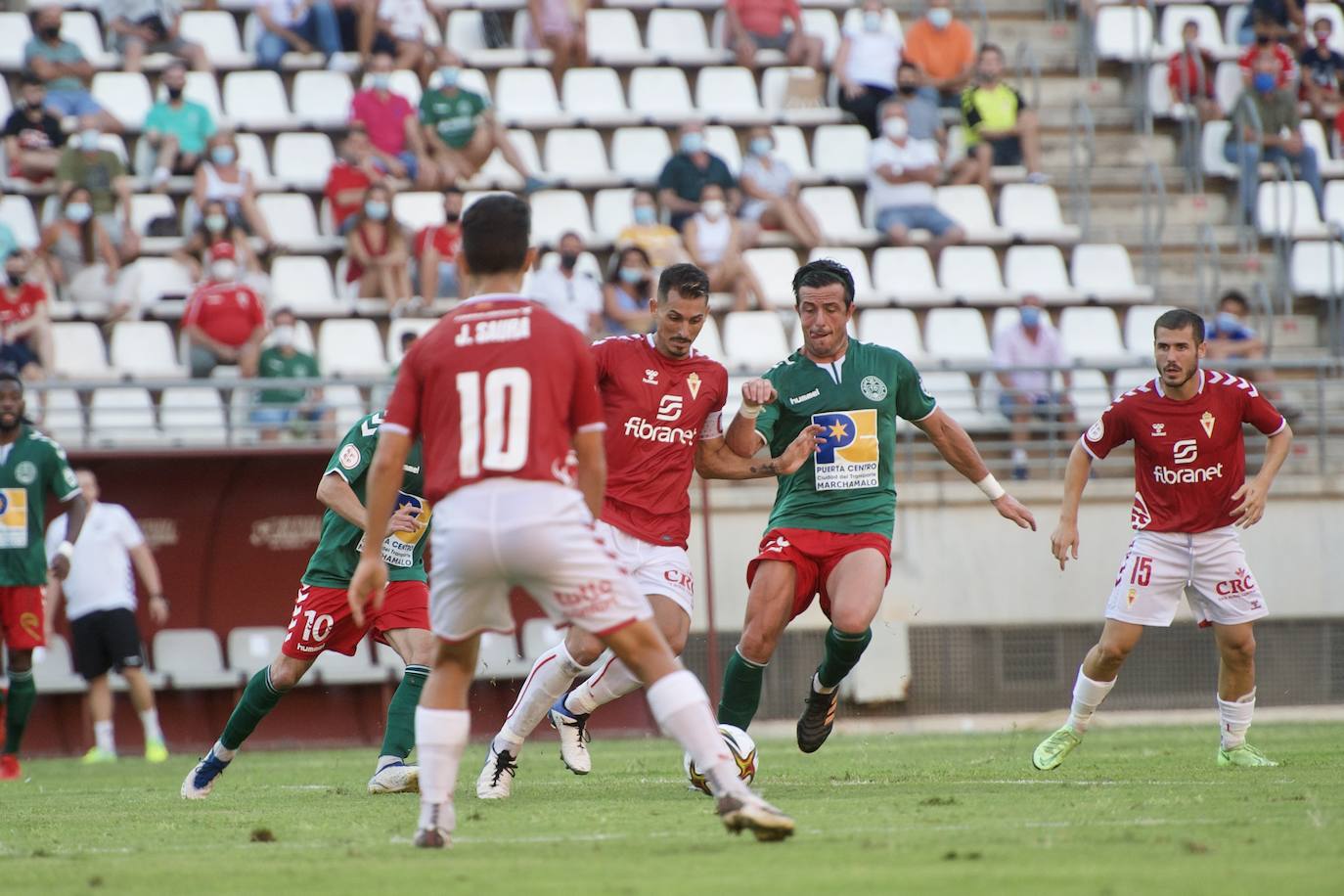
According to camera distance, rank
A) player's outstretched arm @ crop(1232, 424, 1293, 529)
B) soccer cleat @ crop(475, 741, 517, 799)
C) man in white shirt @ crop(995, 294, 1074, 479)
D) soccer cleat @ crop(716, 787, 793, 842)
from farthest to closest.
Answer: man in white shirt @ crop(995, 294, 1074, 479) < player's outstretched arm @ crop(1232, 424, 1293, 529) < soccer cleat @ crop(475, 741, 517, 799) < soccer cleat @ crop(716, 787, 793, 842)

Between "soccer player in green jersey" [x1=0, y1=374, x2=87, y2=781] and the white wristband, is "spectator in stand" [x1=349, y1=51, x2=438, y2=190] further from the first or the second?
the white wristband

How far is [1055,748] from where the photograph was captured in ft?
34.1

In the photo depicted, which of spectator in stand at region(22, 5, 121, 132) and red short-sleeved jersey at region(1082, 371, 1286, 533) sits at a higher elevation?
spectator in stand at region(22, 5, 121, 132)

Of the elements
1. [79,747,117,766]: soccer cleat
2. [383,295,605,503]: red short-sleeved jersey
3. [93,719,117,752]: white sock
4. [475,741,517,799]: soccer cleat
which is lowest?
[79,747,117,766]: soccer cleat

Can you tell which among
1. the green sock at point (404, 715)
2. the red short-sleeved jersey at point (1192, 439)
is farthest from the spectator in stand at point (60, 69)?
the red short-sleeved jersey at point (1192, 439)

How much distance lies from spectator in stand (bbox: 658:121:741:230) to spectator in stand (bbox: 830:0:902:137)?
2736 mm

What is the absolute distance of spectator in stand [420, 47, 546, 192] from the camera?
20641 millimetres

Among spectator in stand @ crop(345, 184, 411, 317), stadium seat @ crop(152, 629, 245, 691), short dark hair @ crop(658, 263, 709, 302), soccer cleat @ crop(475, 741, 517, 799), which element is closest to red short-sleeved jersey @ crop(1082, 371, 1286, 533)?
short dark hair @ crop(658, 263, 709, 302)

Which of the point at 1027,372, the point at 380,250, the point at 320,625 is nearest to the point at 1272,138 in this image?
the point at 1027,372

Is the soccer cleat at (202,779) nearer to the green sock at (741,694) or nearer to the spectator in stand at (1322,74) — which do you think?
the green sock at (741,694)

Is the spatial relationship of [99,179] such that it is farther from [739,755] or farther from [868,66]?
[739,755]

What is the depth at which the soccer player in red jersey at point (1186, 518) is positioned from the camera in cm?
1041

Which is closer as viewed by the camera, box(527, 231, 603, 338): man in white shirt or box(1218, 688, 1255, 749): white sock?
box(1218, 688, 1255, 749): white sock

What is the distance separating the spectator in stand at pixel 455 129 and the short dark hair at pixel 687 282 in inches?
471
